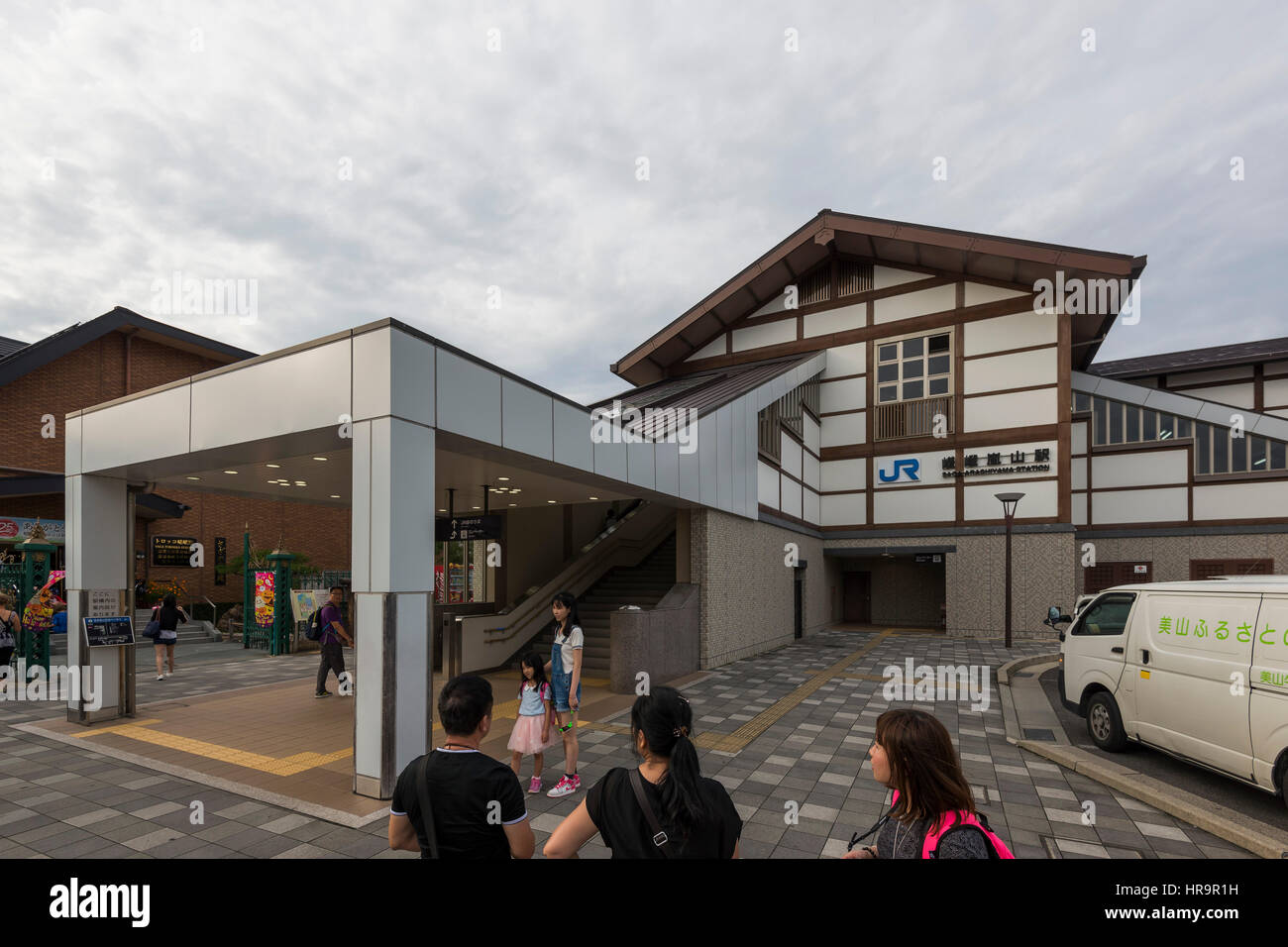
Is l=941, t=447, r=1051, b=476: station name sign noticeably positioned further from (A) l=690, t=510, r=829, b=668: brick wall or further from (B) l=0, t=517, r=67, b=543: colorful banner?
(B) l=0, t=517, r=67, b=543: colorful banner

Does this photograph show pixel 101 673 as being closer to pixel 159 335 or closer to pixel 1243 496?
pixel 159 335

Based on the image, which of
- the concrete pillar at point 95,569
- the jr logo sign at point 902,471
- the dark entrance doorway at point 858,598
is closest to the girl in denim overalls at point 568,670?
the concrete pillar at point 95,569

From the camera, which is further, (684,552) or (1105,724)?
(684,552)

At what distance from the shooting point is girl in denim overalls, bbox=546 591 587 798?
5.97 metres

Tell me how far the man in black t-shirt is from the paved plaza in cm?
270

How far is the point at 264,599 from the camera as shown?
1580 cm

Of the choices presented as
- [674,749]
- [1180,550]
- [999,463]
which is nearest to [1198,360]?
[1180,550]

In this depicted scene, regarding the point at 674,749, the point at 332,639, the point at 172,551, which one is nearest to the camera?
the point at 674,749

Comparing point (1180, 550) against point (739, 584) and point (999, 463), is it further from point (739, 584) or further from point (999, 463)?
point (739, 584)

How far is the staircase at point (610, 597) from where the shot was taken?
12.6 m

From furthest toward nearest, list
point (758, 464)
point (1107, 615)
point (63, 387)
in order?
point (63, 387) → point (758, 464) → point (1107, 615)

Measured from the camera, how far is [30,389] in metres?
18.7

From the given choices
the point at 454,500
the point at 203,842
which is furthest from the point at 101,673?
the point at 454,500

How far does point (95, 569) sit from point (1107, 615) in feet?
40.4
